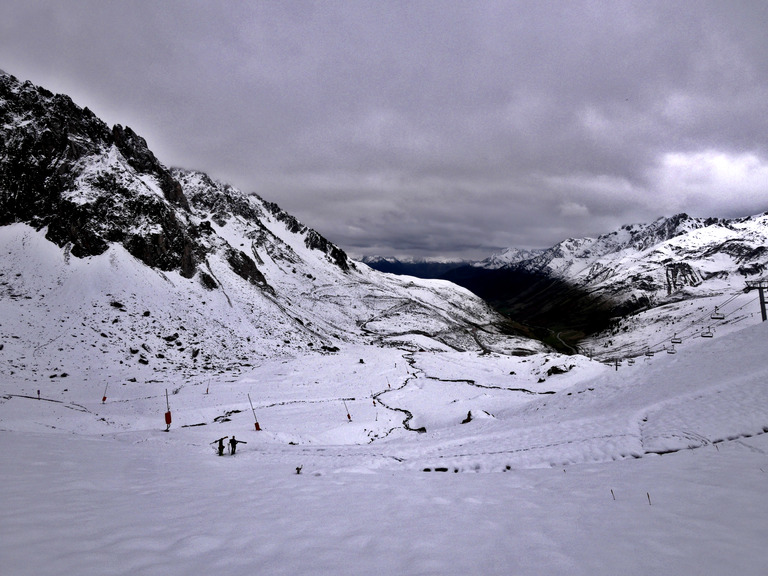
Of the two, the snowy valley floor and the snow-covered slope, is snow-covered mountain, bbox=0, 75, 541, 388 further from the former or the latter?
the snowy valley floor

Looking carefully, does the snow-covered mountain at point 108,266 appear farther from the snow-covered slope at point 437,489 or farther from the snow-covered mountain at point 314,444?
the snow-covered slope at point 437,489

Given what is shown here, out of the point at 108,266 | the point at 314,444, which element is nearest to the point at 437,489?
the point at 314,444

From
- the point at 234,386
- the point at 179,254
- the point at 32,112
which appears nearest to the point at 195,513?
the point at 234,386

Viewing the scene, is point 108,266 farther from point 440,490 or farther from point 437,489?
point 440,490

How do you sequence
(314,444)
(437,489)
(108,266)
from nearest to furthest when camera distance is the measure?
(437,489)
(314,444)
(108,266)

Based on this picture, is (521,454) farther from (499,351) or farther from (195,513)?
(499,351)

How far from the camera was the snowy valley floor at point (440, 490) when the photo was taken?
16.6ft

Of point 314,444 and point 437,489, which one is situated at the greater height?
point 437,489

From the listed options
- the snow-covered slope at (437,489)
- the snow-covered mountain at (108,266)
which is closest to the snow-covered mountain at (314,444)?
the snow-covered slope at (437,489)

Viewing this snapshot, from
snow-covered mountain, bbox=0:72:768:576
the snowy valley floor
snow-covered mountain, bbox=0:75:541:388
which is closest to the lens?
the snowy valley floor

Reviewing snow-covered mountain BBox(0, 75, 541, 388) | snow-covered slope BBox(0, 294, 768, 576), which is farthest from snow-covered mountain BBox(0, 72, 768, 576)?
snow-covered mountain BBox(0, 75, 541, 388)

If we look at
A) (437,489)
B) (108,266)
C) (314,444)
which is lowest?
(314,444)

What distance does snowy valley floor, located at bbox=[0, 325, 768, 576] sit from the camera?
200 inches

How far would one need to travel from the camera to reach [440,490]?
10164mm
